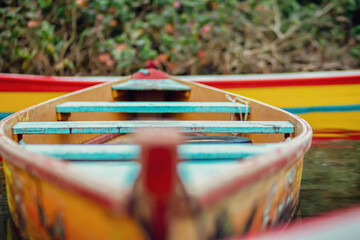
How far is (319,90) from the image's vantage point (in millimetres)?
2670

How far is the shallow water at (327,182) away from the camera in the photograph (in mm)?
1641

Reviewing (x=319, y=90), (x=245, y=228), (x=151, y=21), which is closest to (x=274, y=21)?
(x=151, y=21)

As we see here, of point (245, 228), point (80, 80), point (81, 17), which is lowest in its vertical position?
point (245, 228)

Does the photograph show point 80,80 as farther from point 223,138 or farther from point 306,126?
point 306,126

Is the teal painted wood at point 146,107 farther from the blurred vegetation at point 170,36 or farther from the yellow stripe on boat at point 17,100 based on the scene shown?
the blurred vegetation at point 170,36

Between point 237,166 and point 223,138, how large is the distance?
37.2 inches

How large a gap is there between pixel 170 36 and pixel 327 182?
3.03 metres

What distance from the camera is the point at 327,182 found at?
1937 mm

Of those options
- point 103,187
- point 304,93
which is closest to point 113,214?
point 103,187

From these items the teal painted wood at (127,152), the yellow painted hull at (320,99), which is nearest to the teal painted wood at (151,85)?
the yellow painted hull at (320,99)

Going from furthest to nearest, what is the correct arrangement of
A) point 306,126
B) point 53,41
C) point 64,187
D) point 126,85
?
1. point 53,41
2. point 126,85
3. point 306,126
4. point 64,187

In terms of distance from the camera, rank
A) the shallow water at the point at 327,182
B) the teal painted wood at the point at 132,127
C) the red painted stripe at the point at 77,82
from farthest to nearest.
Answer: the red painted stripe at the point at 77,82, the shallow water at the point at 327,182, the teal painted wood at the point at 132,127

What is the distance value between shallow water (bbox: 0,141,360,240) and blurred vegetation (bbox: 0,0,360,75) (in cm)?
236

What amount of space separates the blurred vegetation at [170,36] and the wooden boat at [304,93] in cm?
171
